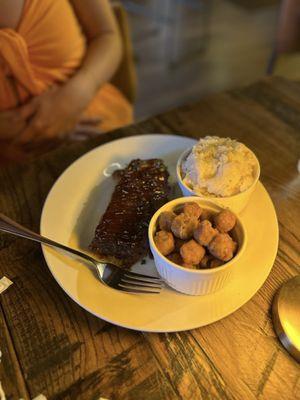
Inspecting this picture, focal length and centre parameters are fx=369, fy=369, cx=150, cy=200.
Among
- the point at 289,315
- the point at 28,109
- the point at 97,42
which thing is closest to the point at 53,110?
the point at 28,109

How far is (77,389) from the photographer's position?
584mm

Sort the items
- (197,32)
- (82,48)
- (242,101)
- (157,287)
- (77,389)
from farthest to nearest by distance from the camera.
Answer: (197,32) → (82,48) → (242,101) → (157,287) → (77,389)

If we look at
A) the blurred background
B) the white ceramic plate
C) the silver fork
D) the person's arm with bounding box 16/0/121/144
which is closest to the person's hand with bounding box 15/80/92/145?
the person's arm with bounding box 16/0/121/144

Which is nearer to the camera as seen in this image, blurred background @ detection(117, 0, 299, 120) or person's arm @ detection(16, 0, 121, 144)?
person's arm @ detection(16, 0, 121, 144)

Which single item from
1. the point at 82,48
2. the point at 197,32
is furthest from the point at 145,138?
the point at 197,32

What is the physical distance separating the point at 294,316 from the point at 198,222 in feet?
0.77

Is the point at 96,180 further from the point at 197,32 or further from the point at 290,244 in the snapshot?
the point at 197,32

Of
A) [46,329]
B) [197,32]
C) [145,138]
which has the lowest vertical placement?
→ [197,32]

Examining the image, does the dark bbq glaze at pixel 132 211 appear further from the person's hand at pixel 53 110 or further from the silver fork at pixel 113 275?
the person's hand at pixel 53 110

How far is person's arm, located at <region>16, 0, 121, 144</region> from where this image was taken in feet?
3.79

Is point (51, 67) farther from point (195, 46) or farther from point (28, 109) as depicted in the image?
point (195, 46)

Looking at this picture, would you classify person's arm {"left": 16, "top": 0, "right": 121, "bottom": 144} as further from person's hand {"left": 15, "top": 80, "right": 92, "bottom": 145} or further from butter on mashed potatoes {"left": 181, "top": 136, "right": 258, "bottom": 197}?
butter on mashed potatoes {"left": 181, "top": 136, "right": 258, "bottom": 197}

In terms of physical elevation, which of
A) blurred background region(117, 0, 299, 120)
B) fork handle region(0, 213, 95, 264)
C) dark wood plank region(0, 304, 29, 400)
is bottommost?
blurred background region(117, 0, 299, 120)

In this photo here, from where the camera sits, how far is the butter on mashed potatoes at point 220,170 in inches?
29.9
